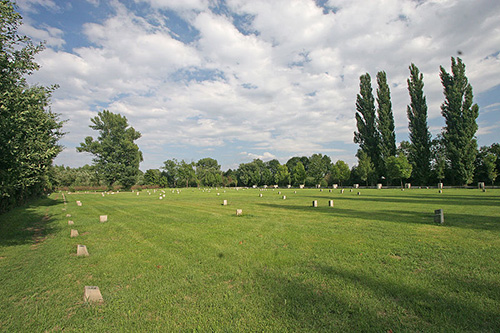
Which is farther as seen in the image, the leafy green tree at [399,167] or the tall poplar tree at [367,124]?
the tall poplar tree at [367,124]

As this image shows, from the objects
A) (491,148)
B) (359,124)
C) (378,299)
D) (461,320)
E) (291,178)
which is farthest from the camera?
(291,178)

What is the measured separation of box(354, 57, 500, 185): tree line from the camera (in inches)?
1918

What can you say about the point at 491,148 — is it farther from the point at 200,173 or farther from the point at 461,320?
the point at 200,173

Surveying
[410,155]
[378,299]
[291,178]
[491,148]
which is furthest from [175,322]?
[291,178]

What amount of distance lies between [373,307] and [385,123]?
213 feet

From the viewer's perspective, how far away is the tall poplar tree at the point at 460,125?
159 ft

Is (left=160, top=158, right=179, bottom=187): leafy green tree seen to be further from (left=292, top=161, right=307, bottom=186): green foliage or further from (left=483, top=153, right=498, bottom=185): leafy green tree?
(left=483, top=153, right=498, bottom=185): leafy green tree

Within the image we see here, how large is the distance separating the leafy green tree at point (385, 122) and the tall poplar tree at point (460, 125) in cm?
1097

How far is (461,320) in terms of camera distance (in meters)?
3.52

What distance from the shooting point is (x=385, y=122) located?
192 feet

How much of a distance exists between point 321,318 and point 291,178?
8851 cm

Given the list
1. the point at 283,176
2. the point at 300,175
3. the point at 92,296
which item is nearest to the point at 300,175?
the point at 300,175

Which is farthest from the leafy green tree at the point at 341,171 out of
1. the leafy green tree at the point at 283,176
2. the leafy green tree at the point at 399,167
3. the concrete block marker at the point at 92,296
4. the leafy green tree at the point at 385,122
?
the concrete block marker at the point at 92,296

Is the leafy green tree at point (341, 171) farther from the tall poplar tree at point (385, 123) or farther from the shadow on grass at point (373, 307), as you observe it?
the shadow on grass at point (373, 307)
